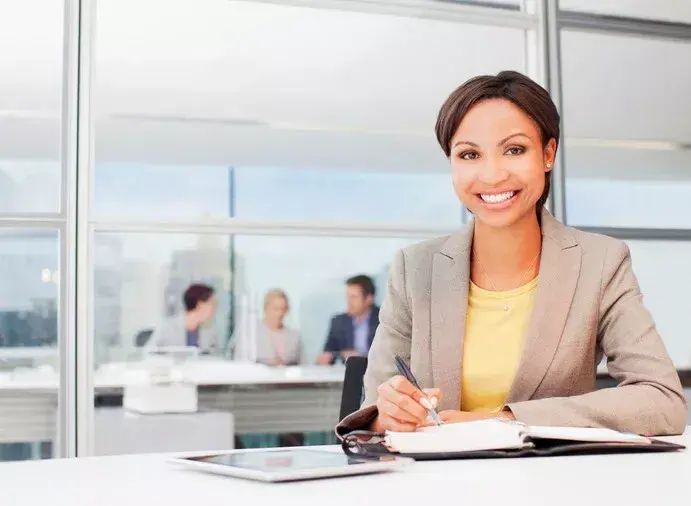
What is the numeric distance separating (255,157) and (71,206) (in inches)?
36.6

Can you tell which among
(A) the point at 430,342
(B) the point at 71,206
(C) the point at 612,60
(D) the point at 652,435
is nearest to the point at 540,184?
(A) the point at 430,342

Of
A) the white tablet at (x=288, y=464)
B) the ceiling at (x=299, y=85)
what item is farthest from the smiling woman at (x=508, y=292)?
the ceiling at (x=299, y=85)

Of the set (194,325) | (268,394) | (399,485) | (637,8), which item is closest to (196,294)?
(194,325)

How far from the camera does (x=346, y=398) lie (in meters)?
2.12

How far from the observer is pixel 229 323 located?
4.43m

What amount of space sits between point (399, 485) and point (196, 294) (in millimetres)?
3486

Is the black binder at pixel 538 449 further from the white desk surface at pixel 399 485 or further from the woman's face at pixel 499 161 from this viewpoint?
the woman's face at pixel 499 161

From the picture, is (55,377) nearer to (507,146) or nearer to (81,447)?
(81,447)

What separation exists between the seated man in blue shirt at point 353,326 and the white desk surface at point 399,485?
11.2 feet

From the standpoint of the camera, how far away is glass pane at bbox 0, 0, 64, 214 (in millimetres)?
3691

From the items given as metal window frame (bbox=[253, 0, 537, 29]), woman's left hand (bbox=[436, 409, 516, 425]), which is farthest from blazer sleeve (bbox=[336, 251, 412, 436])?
metal window frame (bbox=[253, 0, 537, 29])

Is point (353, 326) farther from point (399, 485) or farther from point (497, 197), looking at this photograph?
point (399, 485)

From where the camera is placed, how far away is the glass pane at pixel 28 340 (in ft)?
12.0

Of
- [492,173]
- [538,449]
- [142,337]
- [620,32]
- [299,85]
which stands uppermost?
[620,32]
